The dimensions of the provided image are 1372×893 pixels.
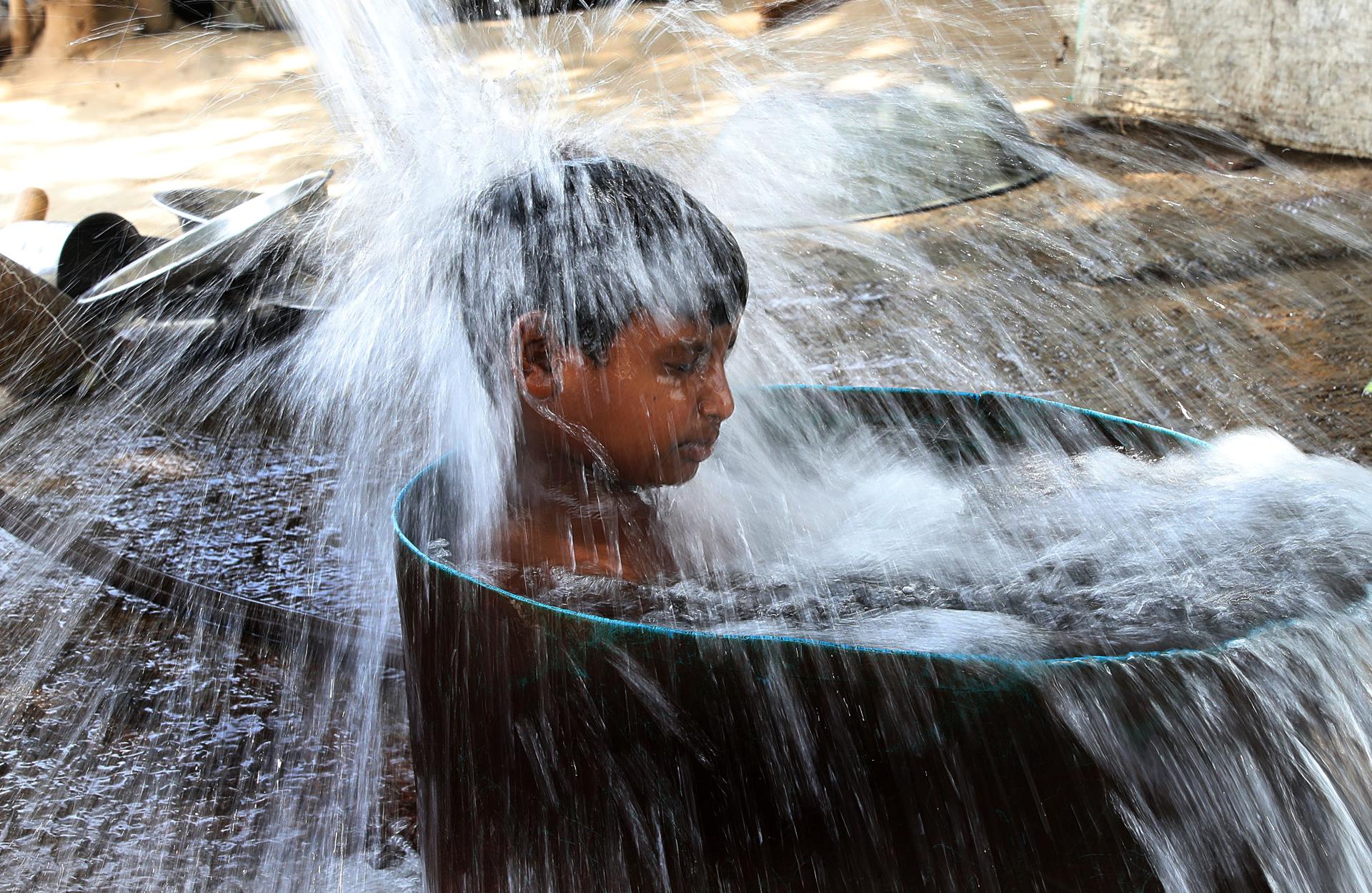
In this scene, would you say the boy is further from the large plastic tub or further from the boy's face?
the large plastic tub

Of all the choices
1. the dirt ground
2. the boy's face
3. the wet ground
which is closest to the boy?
the boy's face

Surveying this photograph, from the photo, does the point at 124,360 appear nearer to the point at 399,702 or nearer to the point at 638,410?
the point at 399,702

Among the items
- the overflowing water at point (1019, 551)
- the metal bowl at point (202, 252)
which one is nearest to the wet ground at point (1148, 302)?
the overflowing water at point (1019, 551)

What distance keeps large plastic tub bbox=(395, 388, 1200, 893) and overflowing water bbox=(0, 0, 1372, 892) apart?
0.14 feet

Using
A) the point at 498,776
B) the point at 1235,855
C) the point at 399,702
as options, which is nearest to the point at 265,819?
the point at 399,702

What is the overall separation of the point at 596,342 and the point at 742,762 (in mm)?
636

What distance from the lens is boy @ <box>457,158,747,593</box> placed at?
1.63 m

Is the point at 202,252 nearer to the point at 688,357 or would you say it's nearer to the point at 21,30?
the point at 688,357

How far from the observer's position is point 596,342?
163 centimetres

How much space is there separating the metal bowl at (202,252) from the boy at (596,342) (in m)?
1.75

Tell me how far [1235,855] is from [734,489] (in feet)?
3.67

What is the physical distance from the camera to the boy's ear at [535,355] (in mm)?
1661

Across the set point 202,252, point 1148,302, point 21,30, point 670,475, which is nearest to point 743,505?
point 670,475

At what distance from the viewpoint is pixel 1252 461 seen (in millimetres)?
1841
